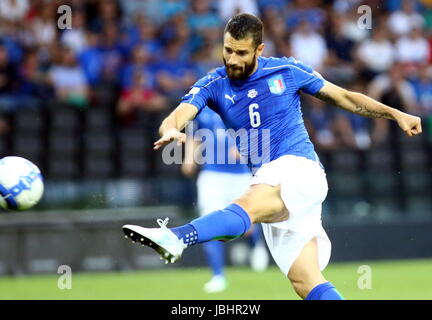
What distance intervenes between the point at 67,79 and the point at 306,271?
26.5 feet

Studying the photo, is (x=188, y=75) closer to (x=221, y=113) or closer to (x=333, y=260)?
(x=333, y=260)

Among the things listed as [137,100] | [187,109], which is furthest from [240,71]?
[137,100]

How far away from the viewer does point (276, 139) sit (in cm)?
679

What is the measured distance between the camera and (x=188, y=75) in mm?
14484

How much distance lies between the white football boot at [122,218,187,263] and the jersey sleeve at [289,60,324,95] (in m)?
1.68

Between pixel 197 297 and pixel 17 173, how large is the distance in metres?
3.31

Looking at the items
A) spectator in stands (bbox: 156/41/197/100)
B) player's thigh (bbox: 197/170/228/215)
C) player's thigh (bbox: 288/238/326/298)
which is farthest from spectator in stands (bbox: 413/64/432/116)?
player's thigh (bbox: 288/238/326/298)

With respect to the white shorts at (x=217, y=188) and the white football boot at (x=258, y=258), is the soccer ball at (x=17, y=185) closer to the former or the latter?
the white shorts at (x=217, y=188)

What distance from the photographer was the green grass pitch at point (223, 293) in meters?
9.91

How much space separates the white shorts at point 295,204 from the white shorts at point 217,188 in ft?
16.0
